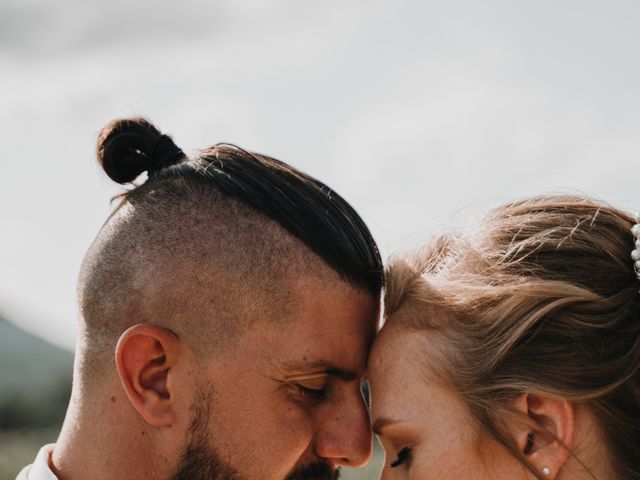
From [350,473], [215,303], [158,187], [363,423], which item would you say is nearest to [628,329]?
[363,423]

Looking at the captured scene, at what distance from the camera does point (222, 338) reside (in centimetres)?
399

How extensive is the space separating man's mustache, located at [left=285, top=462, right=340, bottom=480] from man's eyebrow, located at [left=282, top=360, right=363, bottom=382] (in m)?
0.38

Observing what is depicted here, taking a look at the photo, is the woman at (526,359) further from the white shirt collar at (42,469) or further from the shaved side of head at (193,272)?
the white shirt collar at (42,469)

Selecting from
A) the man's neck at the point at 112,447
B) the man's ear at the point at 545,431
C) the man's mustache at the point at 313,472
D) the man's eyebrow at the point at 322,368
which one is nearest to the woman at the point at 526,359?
the man's ear at the point at 545,431

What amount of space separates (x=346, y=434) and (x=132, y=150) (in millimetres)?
1539

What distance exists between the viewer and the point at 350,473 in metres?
8.57

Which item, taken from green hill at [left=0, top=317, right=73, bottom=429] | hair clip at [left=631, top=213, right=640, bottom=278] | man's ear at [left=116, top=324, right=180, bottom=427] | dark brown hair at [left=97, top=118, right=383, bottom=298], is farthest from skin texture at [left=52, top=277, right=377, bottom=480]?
green hill at [left=0, top=317, right=73, bottom=429]

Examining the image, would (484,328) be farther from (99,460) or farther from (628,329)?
(99,460)

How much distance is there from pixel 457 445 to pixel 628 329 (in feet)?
2.37

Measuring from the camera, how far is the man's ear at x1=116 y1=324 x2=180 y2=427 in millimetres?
3885

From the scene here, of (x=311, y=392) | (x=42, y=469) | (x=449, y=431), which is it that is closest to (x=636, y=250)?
(x=449, y=431)

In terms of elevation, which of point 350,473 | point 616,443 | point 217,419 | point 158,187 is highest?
point 158,187

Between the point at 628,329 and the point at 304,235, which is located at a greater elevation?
the point at 304,235

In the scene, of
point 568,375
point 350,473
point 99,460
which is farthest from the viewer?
point 350,473
